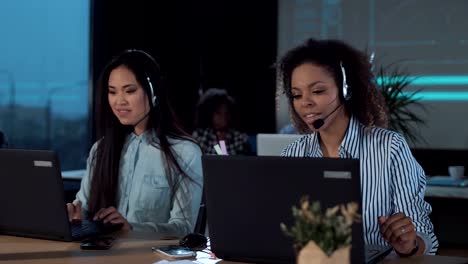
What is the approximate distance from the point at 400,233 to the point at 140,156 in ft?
3.83

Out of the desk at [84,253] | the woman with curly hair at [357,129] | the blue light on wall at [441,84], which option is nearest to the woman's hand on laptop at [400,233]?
the desk at [84,253]

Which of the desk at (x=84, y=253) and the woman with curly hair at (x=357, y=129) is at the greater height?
the woman with curly hair at (x=357, y=129)

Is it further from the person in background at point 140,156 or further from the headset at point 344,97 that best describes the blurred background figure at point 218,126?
the headset at point 344,97

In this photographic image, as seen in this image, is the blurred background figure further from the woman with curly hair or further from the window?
the woman with curly hair

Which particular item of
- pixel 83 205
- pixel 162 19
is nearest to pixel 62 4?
pixel 162 19

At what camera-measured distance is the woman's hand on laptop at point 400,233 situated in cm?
187

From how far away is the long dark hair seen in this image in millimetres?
2688

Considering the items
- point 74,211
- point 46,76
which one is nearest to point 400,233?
point 74,211

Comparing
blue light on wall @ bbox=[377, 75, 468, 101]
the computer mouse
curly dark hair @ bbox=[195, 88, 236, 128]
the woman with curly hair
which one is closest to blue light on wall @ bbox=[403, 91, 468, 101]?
blue light on wall @ bbox=[377, 75, 468, 101]

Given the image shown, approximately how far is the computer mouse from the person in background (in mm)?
525

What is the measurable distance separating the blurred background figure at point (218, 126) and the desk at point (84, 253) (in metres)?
3.29

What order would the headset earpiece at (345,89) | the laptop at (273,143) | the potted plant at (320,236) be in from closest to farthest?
the potted plant at (320,236) < the headset earpiece at (345,89) < the laptop at (273,143)

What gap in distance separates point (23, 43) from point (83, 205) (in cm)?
326

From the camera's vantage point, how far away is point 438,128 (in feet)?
20.5
